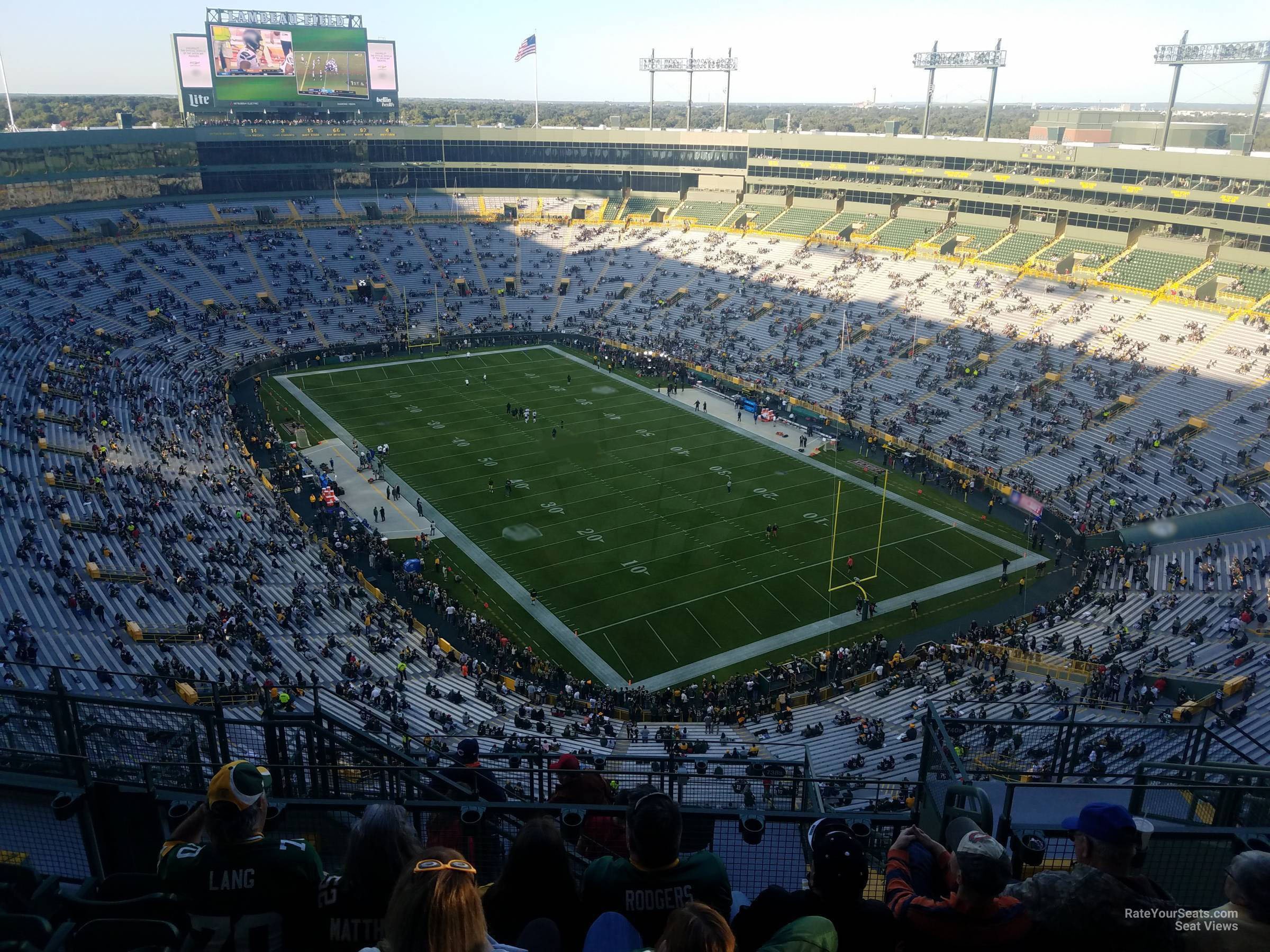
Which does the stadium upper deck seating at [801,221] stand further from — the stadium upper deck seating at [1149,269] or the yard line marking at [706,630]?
the yard line marking at [706,630]

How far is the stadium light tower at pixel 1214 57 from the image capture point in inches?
1880

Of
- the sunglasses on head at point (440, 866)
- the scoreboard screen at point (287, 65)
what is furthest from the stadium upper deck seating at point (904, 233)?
Answer: the sunglasses on head at point (440, 866)

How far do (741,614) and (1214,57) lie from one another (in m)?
46.5

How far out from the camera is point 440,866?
3027mm

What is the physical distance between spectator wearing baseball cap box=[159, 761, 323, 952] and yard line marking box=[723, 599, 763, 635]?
74.3 feet

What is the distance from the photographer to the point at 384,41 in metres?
69.6

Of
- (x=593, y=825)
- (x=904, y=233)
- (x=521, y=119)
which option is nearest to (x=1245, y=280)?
(x=904, y=233)

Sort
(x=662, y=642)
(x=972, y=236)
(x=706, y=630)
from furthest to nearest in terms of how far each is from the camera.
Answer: (x=972, y=236), (x=706, y=630), (x=662, y=642)

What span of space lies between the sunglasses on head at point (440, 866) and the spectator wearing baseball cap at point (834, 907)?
1.39 metres

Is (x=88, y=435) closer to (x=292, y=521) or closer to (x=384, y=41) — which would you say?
(x=292, y=521)

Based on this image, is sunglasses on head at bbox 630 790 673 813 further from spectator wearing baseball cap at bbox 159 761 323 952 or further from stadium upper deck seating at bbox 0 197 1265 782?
stadium upper deck seating at bbox 0 197 1265 782

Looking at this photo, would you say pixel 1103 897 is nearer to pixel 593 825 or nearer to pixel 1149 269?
pixel 593 825

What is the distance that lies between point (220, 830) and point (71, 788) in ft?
7.30

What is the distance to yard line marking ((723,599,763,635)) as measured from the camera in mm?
26188
